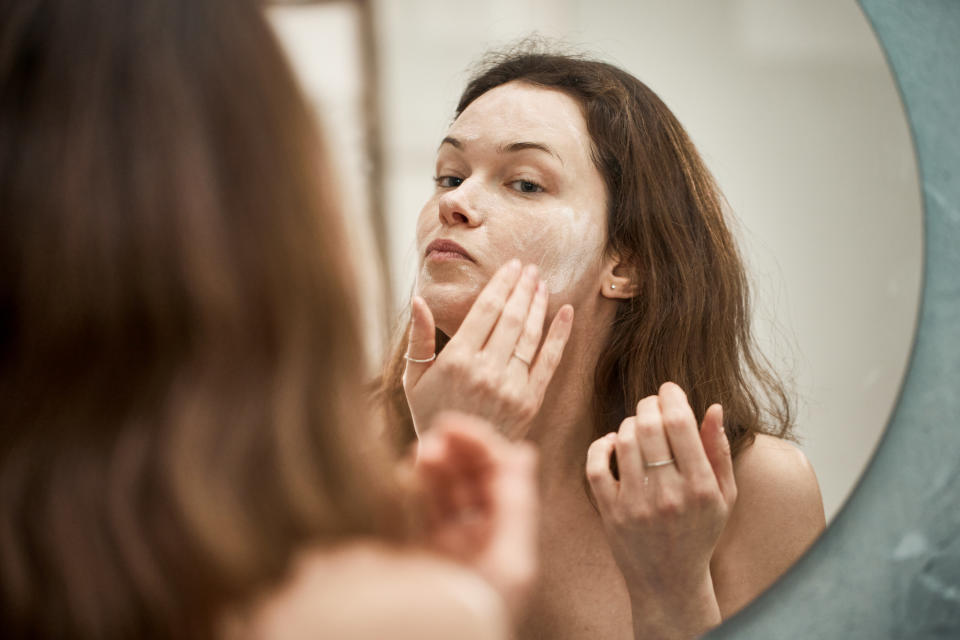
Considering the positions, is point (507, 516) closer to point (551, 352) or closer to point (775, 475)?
point (551, 352)

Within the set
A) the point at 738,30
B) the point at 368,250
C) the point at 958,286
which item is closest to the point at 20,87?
the point at 368,250

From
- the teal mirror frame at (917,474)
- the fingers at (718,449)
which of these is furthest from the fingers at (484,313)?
the teal mirror frame at (917,474)

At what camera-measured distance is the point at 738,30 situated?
2.28 feet

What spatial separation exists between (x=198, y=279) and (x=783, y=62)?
58 centimetres

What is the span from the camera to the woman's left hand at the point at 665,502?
62 cm

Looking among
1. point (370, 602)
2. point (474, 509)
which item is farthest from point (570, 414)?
point (370, 602)

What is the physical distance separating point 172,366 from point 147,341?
0.02 metres

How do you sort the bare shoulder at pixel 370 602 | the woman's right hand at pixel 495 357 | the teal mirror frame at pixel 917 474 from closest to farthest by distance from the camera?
the bare shoulder at pixel 370 602 < the woman's right hand at pixel 495 357 < the teal mirror frame at pixel 917 474

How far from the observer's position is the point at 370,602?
38cm

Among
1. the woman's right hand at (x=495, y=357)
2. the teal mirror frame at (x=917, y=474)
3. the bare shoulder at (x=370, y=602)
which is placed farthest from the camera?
the teal mirror frame at (x=917, y=474)

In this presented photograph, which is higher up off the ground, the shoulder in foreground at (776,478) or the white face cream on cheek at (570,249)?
the white face cream on cheek at (570,249)

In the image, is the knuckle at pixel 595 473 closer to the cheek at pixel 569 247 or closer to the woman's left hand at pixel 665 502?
the woman's left hand at pixel 665 502

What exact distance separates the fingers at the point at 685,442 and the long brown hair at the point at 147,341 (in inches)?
12.1

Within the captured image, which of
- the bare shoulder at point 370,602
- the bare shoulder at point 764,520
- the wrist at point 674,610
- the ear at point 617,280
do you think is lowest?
the wrist at point 674,610
